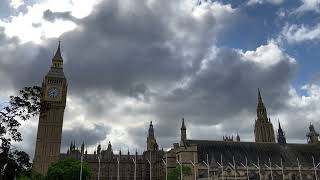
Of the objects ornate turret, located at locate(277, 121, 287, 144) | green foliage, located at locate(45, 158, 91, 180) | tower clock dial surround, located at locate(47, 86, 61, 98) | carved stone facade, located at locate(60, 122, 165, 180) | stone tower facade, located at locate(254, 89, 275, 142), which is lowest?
green foliage, located at locate(45, 158, 91, 180)

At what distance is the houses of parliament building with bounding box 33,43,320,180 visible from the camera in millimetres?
115875

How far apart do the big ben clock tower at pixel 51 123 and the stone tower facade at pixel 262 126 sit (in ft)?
311

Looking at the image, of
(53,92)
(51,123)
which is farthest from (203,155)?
(53,92)

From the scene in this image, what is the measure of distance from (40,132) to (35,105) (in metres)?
105

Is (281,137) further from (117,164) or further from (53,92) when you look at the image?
(53,92)

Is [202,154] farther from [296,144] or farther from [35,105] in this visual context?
[35,105]

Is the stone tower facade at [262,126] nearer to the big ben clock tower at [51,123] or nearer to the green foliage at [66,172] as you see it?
the big ben clock tower at [51,123]

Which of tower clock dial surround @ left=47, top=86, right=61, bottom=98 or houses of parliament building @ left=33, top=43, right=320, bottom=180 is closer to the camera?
houses of parliament building @ left=33, top=43, right=320, bottom=180

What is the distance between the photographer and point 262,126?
174875mm

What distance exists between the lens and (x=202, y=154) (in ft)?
394

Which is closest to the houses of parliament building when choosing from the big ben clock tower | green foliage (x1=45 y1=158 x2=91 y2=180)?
the big ben clock tower

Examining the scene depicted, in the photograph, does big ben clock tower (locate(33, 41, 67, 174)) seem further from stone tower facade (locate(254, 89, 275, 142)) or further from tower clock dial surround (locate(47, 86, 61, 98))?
stone tower facade (locate(254, 89, 275, 142))

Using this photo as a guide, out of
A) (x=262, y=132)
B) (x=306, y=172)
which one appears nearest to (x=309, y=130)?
(x=262, y=132)

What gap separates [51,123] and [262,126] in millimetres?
100423
